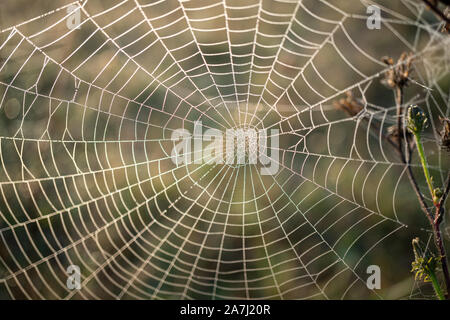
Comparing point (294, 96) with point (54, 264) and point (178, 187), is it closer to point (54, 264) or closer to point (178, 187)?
point (178, 187)

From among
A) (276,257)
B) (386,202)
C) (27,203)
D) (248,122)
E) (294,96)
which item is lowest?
(276,257)

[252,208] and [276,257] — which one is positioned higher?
[252,208]

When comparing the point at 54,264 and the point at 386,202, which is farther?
the point at 54,264

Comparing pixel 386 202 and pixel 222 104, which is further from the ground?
pixel 222 104
